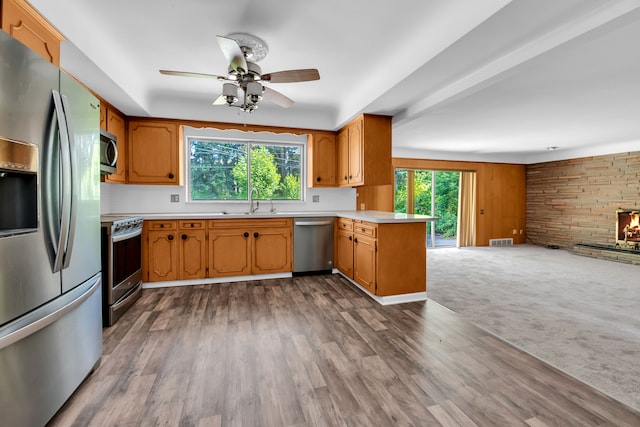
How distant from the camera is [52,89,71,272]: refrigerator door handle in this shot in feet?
4.78

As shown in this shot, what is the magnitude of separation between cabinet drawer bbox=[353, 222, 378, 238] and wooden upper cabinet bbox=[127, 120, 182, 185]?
8.33ft

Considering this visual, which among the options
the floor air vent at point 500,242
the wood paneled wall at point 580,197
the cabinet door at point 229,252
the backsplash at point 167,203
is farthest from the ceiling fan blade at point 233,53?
the wood paneled wall at point 580,197

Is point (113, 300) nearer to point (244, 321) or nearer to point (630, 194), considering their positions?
point (244, 321)

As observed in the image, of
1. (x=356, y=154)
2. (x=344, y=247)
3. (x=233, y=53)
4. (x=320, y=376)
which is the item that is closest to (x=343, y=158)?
(x=356, y=154)

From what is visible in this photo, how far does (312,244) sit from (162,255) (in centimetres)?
197

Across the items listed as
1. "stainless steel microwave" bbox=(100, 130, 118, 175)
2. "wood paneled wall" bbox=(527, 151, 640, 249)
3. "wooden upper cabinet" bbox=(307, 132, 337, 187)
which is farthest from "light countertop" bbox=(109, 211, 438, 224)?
"wood paneled wall" bbox=(527, 151, 640, 249)

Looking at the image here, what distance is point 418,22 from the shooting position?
7.34 feet

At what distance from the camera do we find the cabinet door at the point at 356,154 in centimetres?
394

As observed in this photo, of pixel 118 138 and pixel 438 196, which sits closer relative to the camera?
pixel 118 138

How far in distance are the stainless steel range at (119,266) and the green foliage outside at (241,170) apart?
131 cm

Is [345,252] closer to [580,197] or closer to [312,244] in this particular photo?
[312,244]

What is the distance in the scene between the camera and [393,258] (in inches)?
128

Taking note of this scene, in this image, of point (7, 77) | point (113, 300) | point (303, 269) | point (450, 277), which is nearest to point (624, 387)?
point (450, 277)

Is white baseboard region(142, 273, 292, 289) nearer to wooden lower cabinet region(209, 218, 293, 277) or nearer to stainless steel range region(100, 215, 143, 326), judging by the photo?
wooden lower cabinet region(209, 218, 293, 277)
